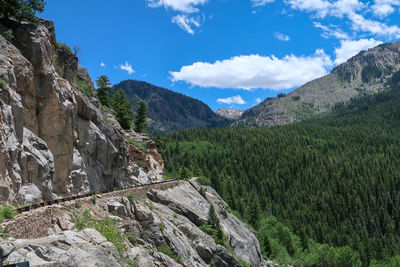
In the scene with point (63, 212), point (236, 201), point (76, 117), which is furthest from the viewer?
point (236, 201)

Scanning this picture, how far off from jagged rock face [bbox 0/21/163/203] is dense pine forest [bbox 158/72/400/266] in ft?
90.2

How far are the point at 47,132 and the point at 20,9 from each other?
12.0 m

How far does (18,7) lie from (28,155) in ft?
49.8

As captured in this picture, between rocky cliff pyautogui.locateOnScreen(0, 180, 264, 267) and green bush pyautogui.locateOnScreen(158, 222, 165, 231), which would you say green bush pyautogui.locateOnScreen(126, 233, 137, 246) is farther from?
green bush pyautogui.locateOnScreen(158, 222, 165, 231)

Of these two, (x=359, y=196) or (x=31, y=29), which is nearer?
(x=31, y=29)

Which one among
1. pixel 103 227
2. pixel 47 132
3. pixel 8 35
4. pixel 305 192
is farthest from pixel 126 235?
pixel 305 192

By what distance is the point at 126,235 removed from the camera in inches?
874

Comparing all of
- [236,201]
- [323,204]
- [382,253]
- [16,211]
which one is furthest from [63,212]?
[323,204]

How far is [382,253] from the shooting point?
94.0 m

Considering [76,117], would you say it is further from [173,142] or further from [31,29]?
[173,142]

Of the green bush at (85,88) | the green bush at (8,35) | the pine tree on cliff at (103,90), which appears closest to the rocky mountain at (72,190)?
the green bush at (8,35)

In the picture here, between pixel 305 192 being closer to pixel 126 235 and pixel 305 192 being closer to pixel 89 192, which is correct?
pixel 89 192

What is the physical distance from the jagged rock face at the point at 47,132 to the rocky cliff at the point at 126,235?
17.9ft

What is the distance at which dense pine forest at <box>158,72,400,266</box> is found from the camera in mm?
91125
